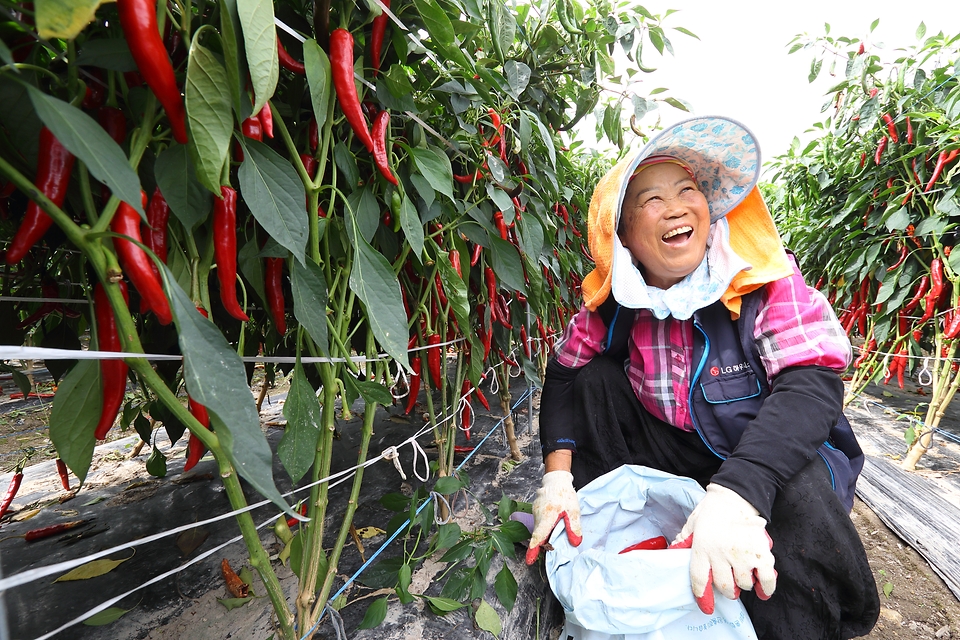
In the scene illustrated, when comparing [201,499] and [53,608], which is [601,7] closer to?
[201,499]

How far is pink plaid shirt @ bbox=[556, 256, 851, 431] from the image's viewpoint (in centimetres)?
98

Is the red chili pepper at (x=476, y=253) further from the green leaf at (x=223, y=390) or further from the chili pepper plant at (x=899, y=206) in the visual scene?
the chili pepper plant at (x=899, y=206)

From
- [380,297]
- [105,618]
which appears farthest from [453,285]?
[105,618]

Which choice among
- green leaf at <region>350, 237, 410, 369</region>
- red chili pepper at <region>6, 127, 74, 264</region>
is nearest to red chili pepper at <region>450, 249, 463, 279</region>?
green leaf at <region>350, 237, 410, 369</region>

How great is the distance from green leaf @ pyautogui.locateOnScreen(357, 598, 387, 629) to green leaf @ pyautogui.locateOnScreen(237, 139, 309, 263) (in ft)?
2.31

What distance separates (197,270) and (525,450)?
5.06ft

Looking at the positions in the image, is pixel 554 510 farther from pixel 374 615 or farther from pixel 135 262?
pixel 135 262

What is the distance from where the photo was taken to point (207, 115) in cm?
47

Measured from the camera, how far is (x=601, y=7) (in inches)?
56.0

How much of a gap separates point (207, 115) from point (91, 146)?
0.13m

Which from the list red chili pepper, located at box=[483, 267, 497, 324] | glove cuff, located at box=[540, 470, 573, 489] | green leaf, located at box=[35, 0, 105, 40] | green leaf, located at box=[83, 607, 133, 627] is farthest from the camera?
red chili pepper, located at box=[483, 267, 497, 324]

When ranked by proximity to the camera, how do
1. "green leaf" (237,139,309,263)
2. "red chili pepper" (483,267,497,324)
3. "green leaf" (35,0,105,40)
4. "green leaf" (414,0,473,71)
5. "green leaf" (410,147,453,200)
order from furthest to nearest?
"red chili pepper" (483,267,497,324) < "green leaf" (410,147,453,200) < "green leaf" (414,0,473,71) < "green leaf" (237,139,309,263) < "green leaf" (35,0,105,40)

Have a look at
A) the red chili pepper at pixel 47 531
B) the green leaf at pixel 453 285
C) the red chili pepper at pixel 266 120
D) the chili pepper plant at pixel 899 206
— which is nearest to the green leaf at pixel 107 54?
the red chili pepper at pixel 266 120

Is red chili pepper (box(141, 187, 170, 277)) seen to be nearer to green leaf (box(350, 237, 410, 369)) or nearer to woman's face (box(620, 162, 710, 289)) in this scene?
green leaf (box(350, 237, 410, 369))
